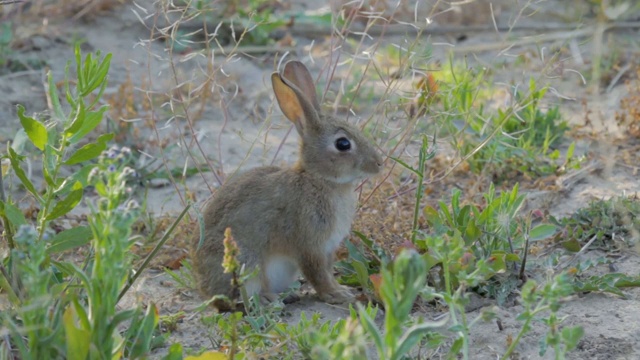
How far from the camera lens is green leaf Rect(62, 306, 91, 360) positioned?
2848 millimetres

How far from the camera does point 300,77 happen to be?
483 cm

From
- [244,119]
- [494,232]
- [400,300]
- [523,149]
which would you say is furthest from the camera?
[244,119]

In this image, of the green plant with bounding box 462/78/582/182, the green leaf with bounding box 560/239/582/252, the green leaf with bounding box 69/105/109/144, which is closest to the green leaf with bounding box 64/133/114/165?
the green leaf with bounding box 69/105/109/144

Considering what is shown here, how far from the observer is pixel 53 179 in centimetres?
371

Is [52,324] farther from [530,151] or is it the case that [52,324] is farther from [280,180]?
[530,151]

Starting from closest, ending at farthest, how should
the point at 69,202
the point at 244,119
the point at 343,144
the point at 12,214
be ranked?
1. the point at 12,214
2. the point at 69,202
3. the point at 343,144
4. the point at 244,119

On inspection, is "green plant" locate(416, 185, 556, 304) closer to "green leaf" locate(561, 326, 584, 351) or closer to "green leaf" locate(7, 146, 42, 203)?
"green leaf" locate(561, 326, 584, 351)

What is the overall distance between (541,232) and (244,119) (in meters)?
2.90

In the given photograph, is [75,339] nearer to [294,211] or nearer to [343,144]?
[294,211]

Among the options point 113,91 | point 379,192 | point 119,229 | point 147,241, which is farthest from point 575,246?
point 113,91

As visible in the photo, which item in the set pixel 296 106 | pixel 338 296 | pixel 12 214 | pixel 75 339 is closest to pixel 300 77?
pixel 296 106

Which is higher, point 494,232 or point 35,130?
point 35,130

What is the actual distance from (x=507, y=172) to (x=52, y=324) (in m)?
3.32

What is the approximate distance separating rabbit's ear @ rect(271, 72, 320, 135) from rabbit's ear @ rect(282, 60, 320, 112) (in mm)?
182
